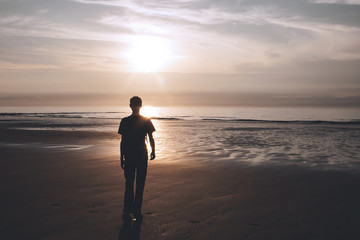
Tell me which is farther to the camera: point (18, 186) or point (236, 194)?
point (18, 186)

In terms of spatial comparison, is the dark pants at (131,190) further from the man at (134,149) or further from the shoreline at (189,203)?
the shoreline at (189,203)

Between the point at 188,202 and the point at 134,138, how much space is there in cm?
203

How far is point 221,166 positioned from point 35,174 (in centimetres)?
660

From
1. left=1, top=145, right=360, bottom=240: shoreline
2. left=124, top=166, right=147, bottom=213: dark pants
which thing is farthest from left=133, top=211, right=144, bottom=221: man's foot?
left=1, top=145, right=360, bottom=240: shoreline

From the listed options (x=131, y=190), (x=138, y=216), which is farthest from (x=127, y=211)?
(x=131, y=190)

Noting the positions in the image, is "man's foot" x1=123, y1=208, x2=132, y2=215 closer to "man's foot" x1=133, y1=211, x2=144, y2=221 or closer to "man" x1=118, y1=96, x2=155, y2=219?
"man" x1=118, y1=96, x2=155, y2=219

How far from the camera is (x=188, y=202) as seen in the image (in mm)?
6742

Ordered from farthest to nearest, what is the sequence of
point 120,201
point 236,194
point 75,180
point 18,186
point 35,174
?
1. point 35,174
2. point 75,180
3. point 18,186
4. point 236,194
5. point 120,201

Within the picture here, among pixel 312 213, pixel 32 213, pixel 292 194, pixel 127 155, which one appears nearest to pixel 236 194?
pixel 292 194

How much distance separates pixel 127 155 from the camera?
6.05 meters

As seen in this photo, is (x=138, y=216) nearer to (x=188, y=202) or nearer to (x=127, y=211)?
(x=127, y=211)

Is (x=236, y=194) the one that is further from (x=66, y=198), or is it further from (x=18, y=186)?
(x=18, y=186)

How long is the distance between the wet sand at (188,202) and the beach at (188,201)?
0.7 inches

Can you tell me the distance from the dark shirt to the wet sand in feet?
3.89
